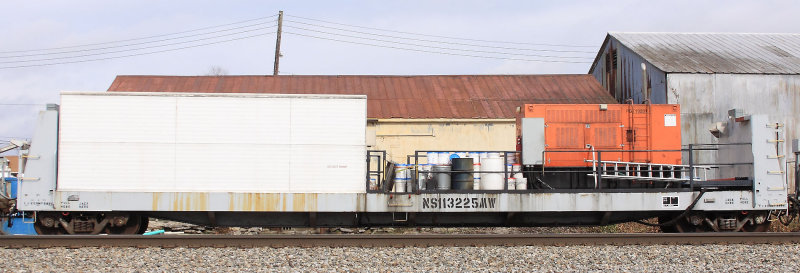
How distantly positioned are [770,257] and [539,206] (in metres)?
3.58

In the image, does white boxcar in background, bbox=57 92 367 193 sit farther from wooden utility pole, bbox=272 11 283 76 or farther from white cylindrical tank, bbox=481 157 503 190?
wooden utility pole, bbox=272 11 283 76

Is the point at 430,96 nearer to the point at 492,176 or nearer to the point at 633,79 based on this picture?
the point at 633,79

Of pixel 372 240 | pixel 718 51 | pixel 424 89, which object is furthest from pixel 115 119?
pixel 718 51

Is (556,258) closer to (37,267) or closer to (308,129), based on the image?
(308,129)

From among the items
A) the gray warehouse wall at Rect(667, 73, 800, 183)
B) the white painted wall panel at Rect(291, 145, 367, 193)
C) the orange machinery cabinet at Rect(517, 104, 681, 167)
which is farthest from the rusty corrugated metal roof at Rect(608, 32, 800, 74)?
the white painted wall panel at Rect(291, 145, 367, 193)

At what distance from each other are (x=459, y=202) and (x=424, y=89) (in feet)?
38.9

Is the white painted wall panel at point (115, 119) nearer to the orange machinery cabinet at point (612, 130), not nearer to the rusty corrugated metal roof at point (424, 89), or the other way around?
the orange machinery cabinet at point (612, 130)

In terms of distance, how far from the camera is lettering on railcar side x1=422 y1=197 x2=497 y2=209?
1127cm

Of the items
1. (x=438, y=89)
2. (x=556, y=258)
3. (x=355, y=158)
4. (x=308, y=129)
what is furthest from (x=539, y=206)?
(x=438, y=89)

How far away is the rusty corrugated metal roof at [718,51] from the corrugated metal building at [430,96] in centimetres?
243

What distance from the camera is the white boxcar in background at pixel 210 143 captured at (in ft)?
35.8

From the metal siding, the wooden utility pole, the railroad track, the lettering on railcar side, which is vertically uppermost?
the wooden utility pole

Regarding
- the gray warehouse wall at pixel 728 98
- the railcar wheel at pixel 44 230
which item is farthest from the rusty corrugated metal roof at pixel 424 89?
the railcar wheel at pixel 44 230

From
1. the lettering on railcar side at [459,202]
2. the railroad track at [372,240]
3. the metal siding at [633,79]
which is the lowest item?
the railroad track at [372,240]
